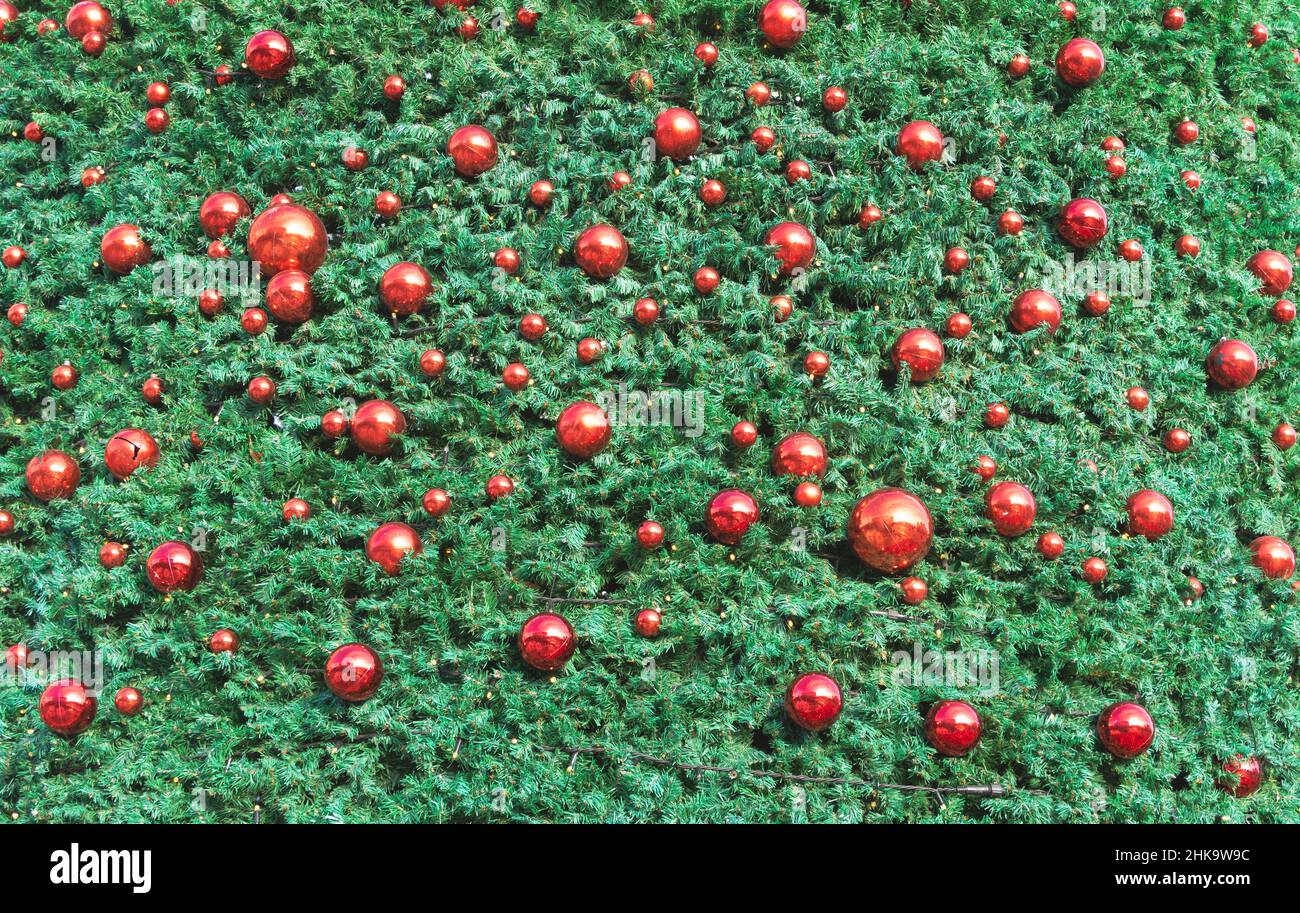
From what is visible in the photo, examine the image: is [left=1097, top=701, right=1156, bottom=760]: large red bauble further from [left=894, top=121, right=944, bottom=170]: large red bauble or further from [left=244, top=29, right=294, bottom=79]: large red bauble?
[left=244, top=29, right=294, bottom=79]: large red bauble

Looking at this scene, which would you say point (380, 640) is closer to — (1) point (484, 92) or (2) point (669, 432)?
(2) point (669, 432)

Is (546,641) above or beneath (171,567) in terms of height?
beneath

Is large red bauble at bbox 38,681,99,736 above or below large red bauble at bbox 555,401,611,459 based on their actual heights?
below

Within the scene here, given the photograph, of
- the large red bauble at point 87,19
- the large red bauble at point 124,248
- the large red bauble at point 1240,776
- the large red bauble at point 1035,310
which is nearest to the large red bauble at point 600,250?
the large red bauble at point 1035,310

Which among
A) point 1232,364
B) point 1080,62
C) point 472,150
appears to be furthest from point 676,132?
point 1232,364

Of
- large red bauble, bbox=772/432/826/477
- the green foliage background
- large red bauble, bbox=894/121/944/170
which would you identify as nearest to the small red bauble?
the green foliage background

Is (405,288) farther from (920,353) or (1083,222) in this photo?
(1083,222)
